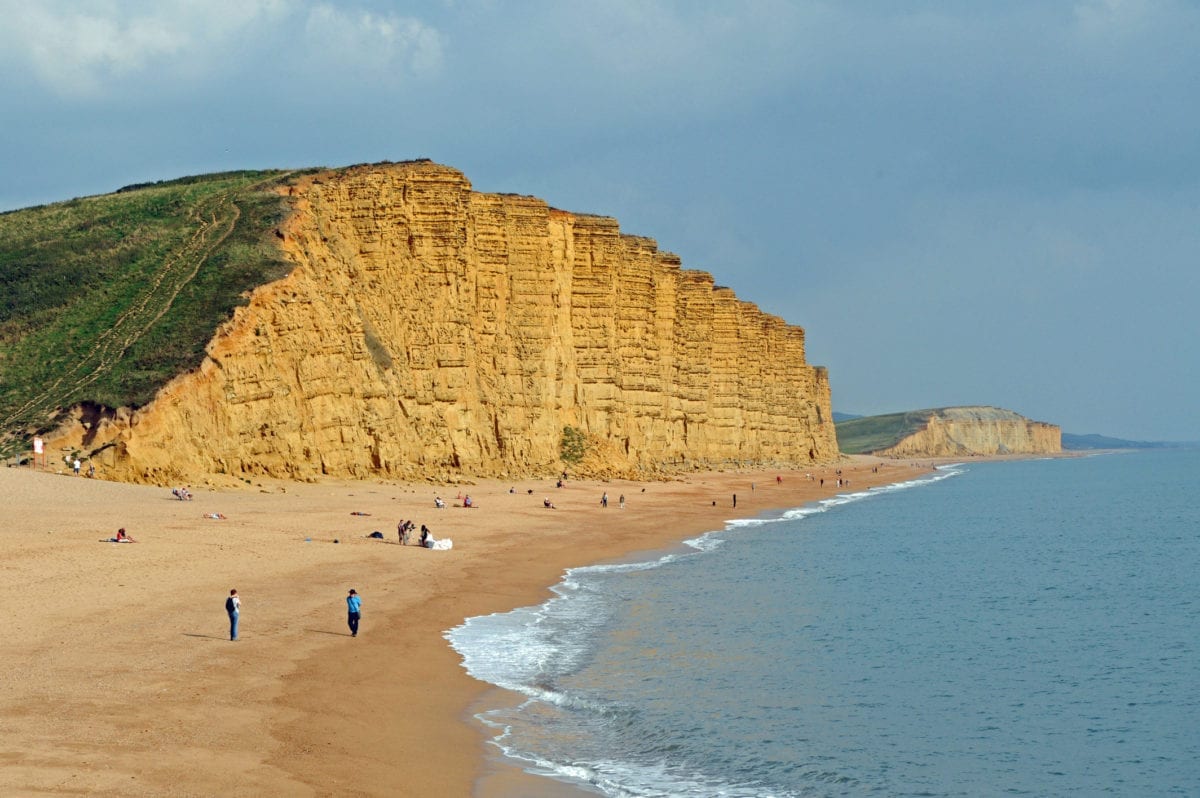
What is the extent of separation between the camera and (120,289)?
47188 mm

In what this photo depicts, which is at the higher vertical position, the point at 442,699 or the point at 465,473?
the point at 465,473

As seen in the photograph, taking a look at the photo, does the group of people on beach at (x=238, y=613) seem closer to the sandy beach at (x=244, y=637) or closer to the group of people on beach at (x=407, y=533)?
A: the sandy beach at (x=244, y=637)

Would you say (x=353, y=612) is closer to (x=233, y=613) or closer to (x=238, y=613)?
(x=238, y=613)

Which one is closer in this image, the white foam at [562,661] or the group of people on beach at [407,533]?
the white foam at [562,661]

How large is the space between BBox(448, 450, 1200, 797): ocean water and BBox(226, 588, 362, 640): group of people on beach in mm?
1837

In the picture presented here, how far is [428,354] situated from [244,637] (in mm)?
34540

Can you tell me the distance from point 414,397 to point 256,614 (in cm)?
3054

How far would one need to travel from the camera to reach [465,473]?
51.7 meters

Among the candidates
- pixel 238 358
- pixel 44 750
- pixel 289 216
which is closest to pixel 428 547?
pixel 238 358

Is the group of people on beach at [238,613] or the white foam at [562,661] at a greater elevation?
the group of people on beach at [238,613]

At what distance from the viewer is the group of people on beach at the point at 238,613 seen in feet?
56.6

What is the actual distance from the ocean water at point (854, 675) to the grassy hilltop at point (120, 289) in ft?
63.9

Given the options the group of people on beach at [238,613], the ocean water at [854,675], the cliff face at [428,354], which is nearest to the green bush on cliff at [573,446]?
the cliff face at [428,354]

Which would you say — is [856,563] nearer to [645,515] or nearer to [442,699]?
[645,515]
